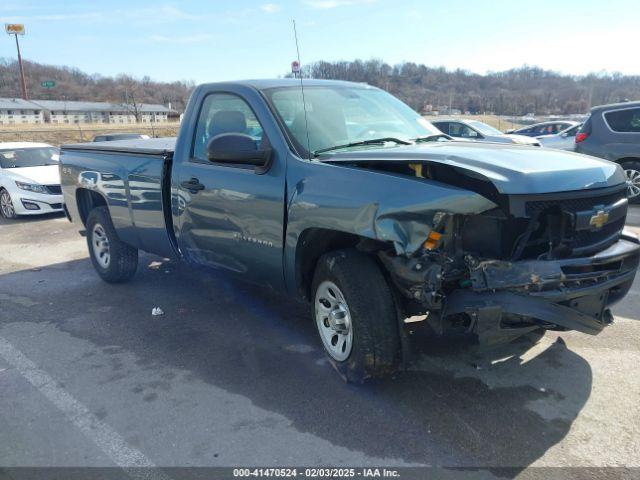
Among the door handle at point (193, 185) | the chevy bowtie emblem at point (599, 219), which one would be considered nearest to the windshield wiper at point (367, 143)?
the door handle at point (193, 185)

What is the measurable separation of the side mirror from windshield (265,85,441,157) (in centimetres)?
25

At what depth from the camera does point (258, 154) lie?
367 centimetres

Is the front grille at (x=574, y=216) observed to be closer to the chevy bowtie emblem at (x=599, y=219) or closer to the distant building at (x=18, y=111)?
the chevy bowtie emblem at (x=599, y=219)

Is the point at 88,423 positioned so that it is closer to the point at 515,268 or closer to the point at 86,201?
the point at 515,268

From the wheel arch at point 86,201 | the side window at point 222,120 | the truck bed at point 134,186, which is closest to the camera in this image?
the side window at point 222,120

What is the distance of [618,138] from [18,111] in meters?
96.2

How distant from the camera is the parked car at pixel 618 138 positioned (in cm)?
947

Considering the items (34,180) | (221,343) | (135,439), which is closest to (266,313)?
(221,343)

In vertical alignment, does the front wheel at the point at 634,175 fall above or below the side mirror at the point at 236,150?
below

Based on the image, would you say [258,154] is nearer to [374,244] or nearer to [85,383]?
[374,244]

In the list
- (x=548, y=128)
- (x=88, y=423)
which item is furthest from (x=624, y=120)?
(x=548, y=128)

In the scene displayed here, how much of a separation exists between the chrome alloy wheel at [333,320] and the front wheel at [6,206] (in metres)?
8.79

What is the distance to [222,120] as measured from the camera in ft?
14.4

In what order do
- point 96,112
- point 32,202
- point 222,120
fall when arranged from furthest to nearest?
point 96,112 → point 32,202 → point 222,120
